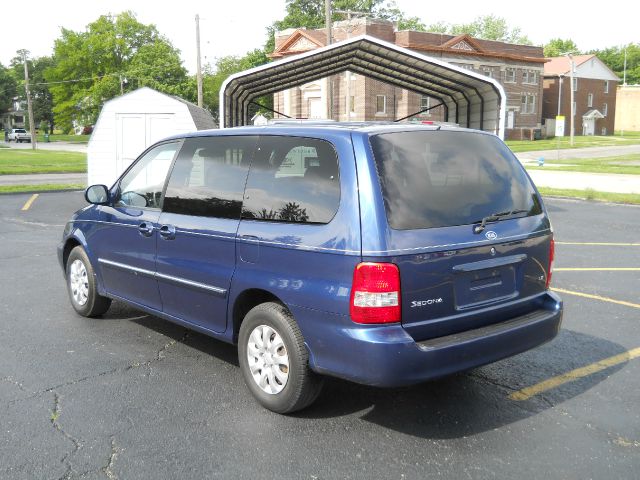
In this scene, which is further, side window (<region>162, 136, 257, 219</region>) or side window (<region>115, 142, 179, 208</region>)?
side window (<region>115, 142, 179, 208</region>)

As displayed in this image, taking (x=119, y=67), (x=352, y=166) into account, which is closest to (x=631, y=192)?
(x=352, y=166)

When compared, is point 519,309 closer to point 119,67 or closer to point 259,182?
point 259,182

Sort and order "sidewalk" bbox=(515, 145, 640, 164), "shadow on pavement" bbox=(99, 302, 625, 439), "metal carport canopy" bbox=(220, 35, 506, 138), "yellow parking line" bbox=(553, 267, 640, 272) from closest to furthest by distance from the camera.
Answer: "shadow on pavement" bbox=(99, 302, 625, 439) → "yellow parking line" bbox=(553, 267, 640, 272) → "metal carport canopy" bbox=(220, 35, 506, 138) → "sidewalk" bbox=(515, 145, 640, 164)

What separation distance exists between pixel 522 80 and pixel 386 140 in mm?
64248

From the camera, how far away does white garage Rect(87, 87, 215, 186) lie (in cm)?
1550

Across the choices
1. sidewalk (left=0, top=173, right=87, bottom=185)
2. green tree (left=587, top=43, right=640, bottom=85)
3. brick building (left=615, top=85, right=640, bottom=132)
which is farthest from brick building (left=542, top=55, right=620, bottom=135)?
sidewalk (left=0, top=173, right=87, bottom=185)

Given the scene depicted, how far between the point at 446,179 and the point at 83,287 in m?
3.94

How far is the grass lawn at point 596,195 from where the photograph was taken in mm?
17031

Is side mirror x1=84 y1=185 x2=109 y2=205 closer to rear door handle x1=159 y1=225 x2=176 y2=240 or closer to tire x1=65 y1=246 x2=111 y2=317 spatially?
tire x1=65 y1=246 x2=111 y2=317

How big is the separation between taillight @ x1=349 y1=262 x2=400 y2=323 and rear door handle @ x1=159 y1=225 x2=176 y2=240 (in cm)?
187

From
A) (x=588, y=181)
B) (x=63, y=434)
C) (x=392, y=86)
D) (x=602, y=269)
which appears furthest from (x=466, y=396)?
(x=392, y=86)

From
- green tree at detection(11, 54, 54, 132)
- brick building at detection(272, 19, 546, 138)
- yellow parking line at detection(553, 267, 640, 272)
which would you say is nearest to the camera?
yellow parking line at detection(553, 267, 640, 272)

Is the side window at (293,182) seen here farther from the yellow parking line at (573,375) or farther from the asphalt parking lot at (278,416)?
the yellow parking line at (573,375)

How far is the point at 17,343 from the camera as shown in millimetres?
5613
